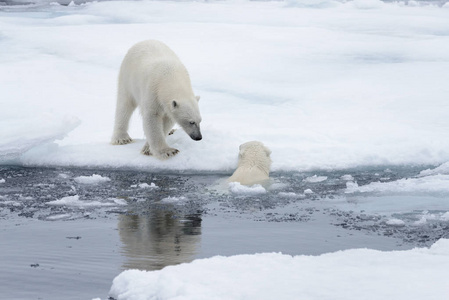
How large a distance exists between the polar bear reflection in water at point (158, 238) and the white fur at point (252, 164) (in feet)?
3.11

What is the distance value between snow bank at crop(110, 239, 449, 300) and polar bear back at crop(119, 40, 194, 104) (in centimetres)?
290

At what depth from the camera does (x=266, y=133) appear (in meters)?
6.98

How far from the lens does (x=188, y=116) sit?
20.5 feet

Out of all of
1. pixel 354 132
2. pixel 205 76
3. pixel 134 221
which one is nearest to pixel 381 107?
pixel 354 132

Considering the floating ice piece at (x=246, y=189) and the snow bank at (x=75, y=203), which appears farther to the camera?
the floating ice piece at (x=246, y=189)

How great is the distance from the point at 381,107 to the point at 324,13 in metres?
9.71

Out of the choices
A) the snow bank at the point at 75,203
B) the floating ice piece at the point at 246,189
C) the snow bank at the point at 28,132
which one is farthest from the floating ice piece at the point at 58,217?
the snow bank at the point at 28,132

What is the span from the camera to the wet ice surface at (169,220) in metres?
3.94

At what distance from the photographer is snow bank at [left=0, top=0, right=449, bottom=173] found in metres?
6.57

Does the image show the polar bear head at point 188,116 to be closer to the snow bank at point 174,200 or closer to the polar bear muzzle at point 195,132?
the polar bear muzzle at point 195,132

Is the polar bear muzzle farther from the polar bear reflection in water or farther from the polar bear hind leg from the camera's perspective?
the polar bear reflection in water

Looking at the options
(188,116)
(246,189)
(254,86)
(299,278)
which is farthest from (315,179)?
(254,86)

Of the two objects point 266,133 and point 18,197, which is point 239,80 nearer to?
point 266,133

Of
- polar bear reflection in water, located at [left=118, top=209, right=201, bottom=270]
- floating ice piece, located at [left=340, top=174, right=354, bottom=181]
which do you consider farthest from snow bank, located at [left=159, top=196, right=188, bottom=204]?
floating ice piece, located at [left=340, top=174, right=354, bottom=181]
